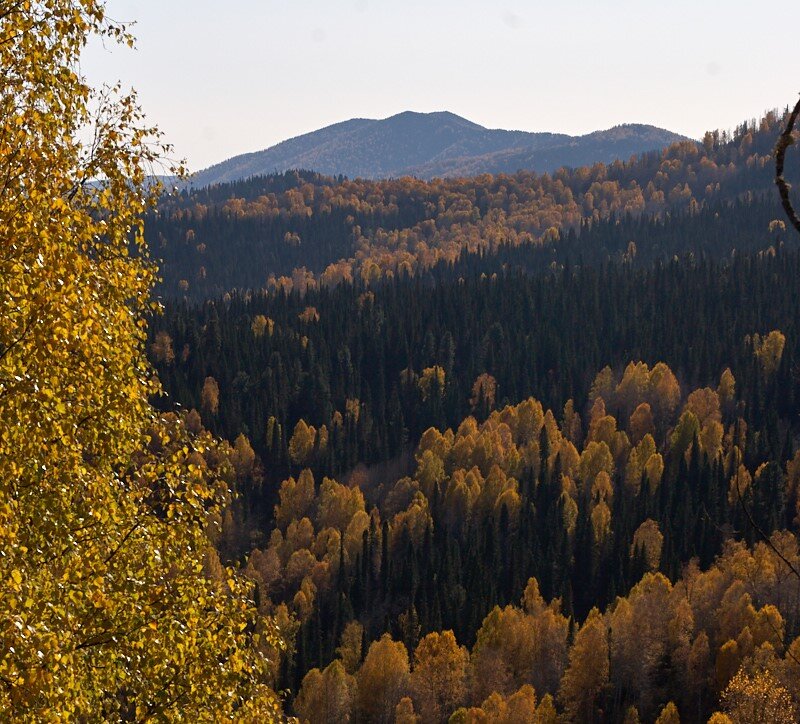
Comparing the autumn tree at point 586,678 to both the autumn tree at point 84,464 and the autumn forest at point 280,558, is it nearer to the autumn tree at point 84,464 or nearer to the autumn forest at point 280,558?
the autumn forest at point 280,558

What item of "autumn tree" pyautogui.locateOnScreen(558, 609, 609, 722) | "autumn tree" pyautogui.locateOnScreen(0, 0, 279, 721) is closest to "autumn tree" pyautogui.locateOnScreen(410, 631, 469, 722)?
"autumn tree" pyautogui.locateOnScreen(558, 609, 609, 722)

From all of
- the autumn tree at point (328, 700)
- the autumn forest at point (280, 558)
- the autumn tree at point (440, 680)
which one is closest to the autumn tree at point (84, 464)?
the autumn forest at point (280, 558)

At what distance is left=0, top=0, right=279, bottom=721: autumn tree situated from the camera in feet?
49.3

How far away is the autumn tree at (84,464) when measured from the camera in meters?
15.0

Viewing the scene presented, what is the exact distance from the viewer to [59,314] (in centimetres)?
1528

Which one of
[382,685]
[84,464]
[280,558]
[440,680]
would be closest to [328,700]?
[382,685]

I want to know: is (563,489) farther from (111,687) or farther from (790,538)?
(111,687)

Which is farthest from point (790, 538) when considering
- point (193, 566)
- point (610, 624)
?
point (193, 566)

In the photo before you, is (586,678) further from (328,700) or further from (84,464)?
(84,464)

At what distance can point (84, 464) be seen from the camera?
59.1ft

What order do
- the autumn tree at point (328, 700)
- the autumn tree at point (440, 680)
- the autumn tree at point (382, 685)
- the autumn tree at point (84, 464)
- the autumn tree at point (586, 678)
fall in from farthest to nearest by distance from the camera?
1. the autumn tree at point (382, 685)
2. the autumn tree at point (440, 680)
3. the autumn tree at point (586, 678)
4. the autumn tree at point (328, 700)
5. the autumn tree at point (84, 464)

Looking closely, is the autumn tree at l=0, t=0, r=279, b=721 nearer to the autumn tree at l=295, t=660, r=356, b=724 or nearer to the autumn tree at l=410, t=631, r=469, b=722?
the autumn tree at l=295, t=660, r=356, b=724

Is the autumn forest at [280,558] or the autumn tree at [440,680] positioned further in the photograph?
the autumn tree at [440,680]

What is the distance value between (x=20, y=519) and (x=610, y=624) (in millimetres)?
121715
